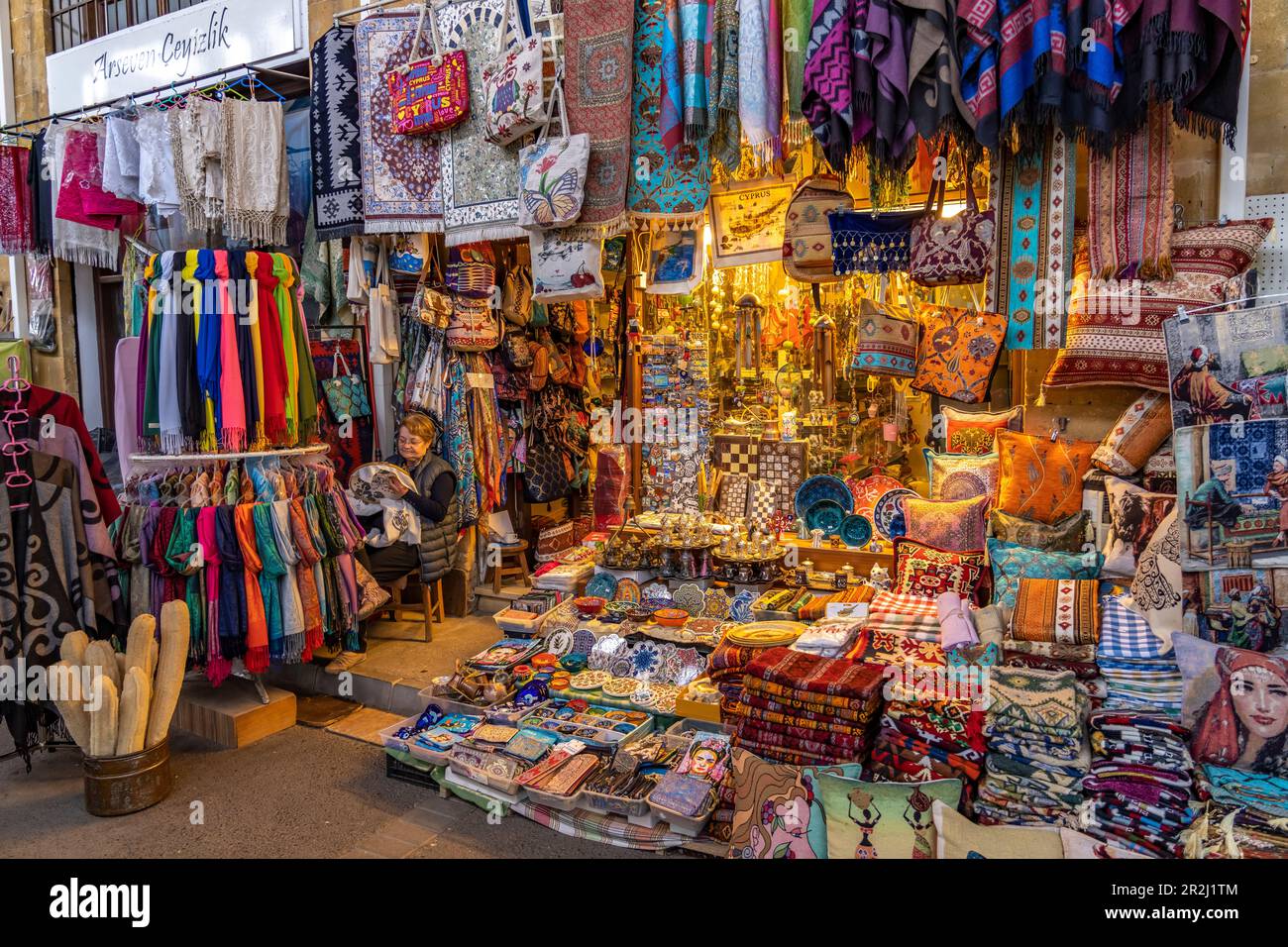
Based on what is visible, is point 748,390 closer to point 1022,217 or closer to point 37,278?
point 1022,217

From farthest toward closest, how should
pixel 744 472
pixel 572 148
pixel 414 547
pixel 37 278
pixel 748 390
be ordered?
pixel 37 278 < pixel 748 390 < pixel 744 472 < pixel 414 547 < pixel 572 148

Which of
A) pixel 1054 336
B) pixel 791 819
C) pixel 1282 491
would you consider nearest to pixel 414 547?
pixel 791 819

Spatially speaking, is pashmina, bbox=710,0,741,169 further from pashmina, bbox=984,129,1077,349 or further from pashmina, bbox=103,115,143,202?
pashmina, bbox=103,115,143,202

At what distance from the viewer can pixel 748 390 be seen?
6605 millimetres

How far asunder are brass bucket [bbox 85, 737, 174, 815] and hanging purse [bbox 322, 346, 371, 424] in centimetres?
283

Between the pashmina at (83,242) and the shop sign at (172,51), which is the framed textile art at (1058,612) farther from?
the pashmina at (83,242)

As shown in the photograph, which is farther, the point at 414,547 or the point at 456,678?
the point at 414,547

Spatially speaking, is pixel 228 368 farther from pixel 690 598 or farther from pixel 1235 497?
pixel 1235 497

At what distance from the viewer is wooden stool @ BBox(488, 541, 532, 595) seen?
606 cm

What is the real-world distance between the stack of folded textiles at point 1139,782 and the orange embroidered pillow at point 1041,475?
1.25 metres

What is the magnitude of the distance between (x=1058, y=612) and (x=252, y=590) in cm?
364

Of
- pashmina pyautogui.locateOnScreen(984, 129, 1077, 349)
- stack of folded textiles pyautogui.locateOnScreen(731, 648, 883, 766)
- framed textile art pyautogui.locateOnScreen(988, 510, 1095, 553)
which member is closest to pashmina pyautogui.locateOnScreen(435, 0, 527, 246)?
pashmina pyautogui.locateOnScreen(984, 129, 1077, 349)

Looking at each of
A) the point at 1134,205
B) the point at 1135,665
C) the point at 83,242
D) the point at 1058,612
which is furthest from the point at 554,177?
the point at 83,242

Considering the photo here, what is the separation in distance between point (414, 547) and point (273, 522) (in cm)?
118
